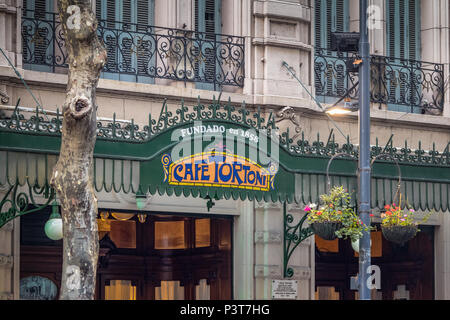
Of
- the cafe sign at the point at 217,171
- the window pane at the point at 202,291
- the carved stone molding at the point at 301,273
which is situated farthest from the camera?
the window pane at the point at 202,291

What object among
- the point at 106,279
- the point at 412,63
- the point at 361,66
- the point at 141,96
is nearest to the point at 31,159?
the point at 141,96

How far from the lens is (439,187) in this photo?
1750 cm

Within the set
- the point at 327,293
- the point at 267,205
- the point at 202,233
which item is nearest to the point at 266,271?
the point at 267,205

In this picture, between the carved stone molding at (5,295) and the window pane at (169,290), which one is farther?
the window pane at (169,290)

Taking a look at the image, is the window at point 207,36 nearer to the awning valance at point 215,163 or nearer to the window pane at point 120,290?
the awning valance at point 215,163

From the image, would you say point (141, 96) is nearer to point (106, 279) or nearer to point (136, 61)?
point (136, 61)

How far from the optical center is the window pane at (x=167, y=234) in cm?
2095

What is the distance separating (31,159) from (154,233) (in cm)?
710

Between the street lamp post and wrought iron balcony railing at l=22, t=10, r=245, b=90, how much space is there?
430 centimetres

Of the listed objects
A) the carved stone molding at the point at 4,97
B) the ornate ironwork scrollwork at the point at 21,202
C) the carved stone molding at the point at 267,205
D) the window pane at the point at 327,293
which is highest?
the carved stone molding at the point at 4,97

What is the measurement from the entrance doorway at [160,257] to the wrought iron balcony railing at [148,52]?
2692mm

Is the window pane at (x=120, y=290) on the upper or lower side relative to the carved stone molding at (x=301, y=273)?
lower

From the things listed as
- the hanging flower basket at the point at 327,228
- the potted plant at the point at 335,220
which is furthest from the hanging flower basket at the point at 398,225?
the hanging flower basket at the point at 327,228

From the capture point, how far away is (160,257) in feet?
69.4
